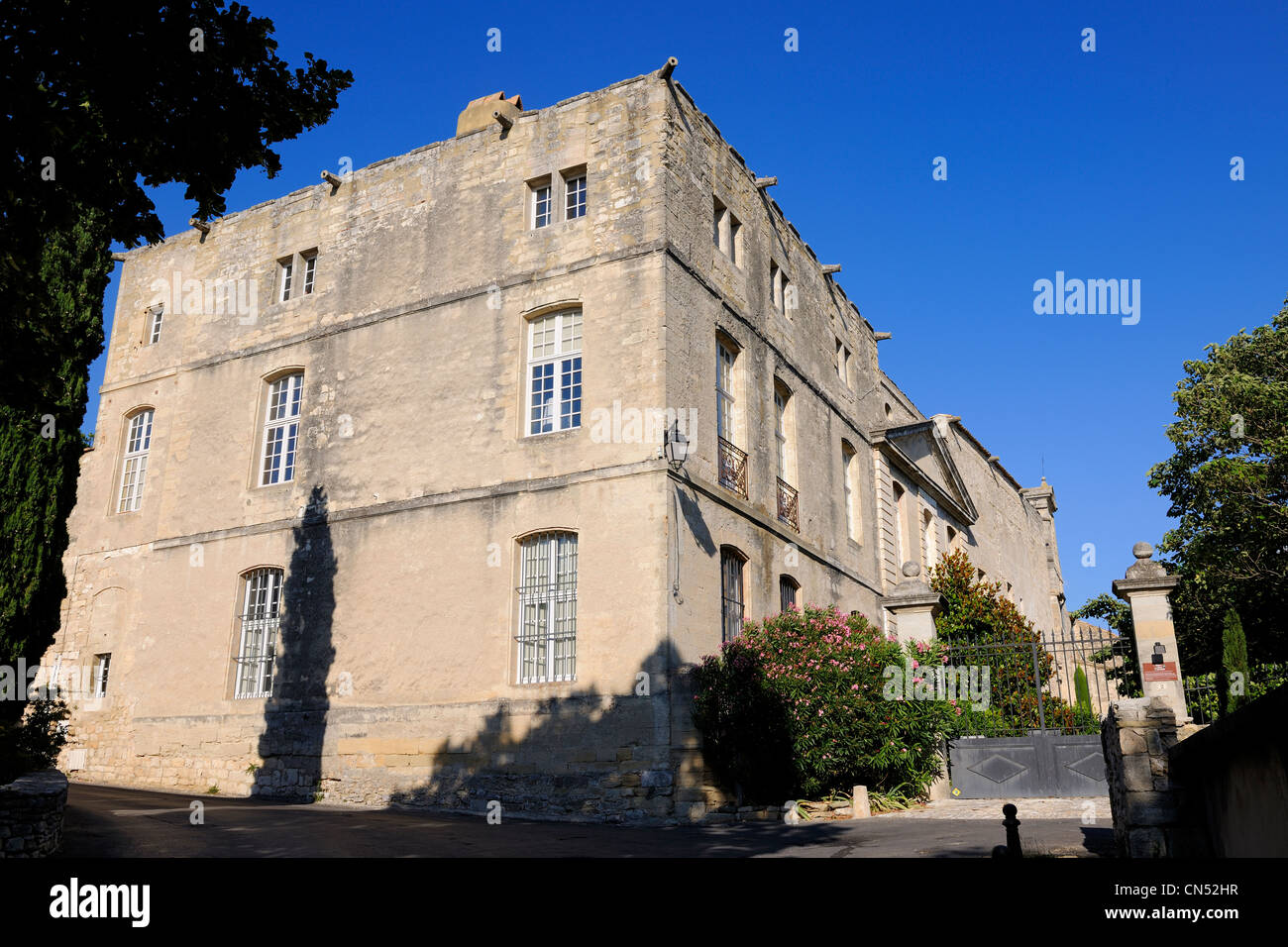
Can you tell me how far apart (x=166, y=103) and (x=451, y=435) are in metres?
8.52

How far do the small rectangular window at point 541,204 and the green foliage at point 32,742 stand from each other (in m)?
9.54

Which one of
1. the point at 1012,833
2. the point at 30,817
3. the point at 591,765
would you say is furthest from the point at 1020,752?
the point at 30,817

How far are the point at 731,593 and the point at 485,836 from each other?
5.76 metres

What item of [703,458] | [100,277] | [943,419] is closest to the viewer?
[100,277]

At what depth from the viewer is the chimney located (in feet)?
56.4

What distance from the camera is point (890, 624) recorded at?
21625 mm

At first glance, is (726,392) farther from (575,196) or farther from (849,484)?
(849,484)

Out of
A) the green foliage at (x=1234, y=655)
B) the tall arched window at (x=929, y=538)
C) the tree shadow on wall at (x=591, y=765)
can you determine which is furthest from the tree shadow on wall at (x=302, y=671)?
the tall arched window at (x=929, y=538)

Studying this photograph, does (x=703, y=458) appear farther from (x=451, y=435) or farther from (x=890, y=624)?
(x=890, y=624)

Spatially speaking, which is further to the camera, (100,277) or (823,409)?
(823,409)

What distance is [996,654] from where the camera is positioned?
1634 centimetres
